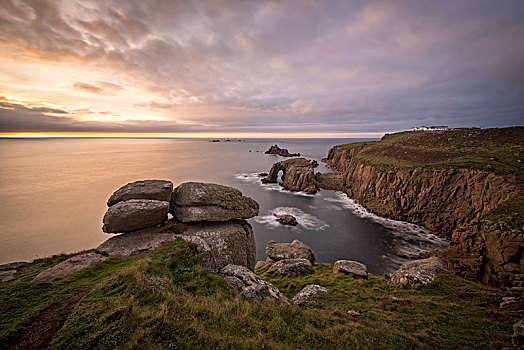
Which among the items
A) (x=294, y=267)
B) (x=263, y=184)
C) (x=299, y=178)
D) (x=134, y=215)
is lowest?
(x=263, y=184)

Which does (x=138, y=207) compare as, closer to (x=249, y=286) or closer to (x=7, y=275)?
(x=7, y=275)

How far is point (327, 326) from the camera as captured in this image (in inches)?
332

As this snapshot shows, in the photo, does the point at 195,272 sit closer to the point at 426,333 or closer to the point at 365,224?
the point at 426,333

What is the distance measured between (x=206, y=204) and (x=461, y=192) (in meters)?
42.3

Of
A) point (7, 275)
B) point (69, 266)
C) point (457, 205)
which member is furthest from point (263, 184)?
point (7, 275)

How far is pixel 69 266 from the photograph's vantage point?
9.52 metres

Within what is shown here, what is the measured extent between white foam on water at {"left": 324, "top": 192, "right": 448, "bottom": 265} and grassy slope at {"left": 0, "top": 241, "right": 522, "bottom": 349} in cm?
1793

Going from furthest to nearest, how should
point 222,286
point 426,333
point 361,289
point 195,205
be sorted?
1. point 195,205
2. point 361,289
3. point 222,286
4. point 426,333

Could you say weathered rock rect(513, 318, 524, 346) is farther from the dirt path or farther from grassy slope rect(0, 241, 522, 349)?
the dirt path

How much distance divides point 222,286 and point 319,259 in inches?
844

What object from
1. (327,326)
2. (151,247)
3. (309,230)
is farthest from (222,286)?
(309,230)

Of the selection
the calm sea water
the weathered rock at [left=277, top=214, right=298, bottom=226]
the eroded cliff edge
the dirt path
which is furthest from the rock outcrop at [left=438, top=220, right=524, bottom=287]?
the dirt path

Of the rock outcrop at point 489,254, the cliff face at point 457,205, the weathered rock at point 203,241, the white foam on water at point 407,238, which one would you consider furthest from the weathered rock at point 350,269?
the white foam on water at point 407,238

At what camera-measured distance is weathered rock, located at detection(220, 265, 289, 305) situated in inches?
391
